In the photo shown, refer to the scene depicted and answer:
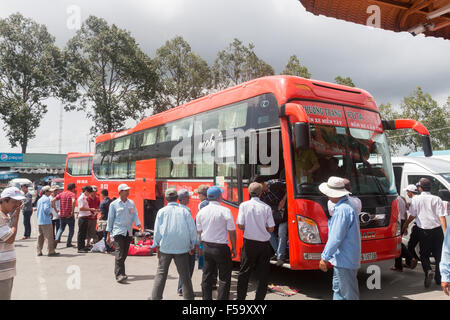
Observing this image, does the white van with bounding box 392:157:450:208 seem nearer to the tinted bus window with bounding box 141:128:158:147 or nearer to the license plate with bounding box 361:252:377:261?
the license plate with bounding box 361:252:377:261

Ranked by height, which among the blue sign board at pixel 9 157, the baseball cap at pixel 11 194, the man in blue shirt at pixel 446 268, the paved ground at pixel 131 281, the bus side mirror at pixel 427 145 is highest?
the blue sign board at pixel 9 157

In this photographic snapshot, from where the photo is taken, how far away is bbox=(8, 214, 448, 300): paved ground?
6145mm

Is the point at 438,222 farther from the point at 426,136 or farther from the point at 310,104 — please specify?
the point at 310,104

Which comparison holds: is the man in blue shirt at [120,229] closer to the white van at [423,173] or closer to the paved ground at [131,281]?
the paved ground at [131,281]

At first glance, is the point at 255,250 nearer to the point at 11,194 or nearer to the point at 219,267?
the point at 219,267

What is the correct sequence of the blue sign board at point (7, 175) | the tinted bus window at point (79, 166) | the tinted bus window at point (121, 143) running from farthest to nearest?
the blue sign board at point (7, 175), the tinted bus window at point (79, 166), the tinted bus window at point (121, 143)

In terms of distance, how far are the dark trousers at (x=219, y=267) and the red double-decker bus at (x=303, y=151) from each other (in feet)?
4.30

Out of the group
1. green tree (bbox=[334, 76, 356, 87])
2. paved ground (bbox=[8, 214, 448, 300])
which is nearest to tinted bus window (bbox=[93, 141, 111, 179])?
paved ground (bbox=[8, 214, 448, 300])

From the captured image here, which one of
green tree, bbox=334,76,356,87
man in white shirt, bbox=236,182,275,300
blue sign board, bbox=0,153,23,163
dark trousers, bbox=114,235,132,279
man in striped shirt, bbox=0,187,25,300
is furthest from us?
blue sign board, bbox=0,153,23,163

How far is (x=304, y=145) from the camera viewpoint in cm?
550

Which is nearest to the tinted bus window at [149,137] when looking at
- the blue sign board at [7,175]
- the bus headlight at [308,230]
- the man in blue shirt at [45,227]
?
the man in blue shirt at [45,227]

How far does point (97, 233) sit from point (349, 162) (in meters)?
8.04

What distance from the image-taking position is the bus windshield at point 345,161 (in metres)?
6.12

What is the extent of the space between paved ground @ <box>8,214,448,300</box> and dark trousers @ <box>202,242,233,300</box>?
41.6 inches
